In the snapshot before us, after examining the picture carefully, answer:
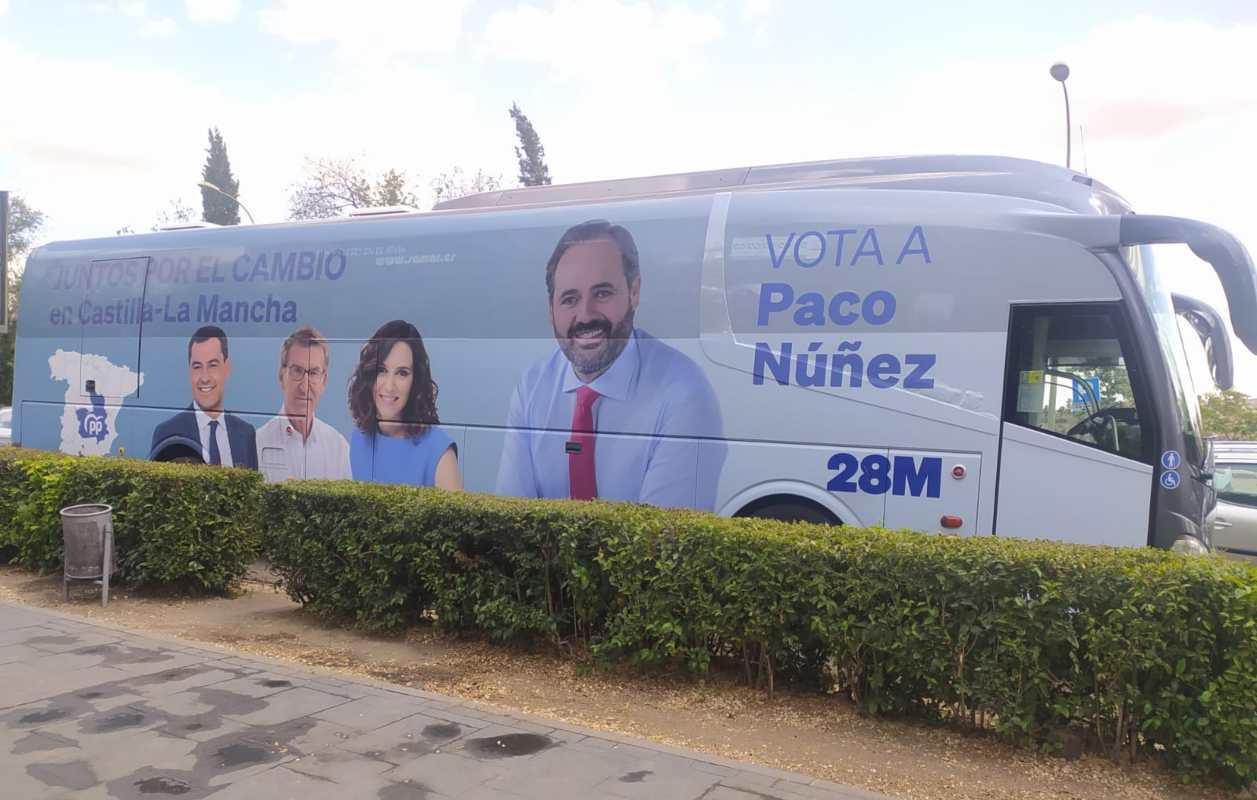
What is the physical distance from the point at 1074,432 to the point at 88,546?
8191 millimetres

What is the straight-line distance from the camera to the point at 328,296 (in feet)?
34.4

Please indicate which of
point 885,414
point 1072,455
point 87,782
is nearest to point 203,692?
point 87,782

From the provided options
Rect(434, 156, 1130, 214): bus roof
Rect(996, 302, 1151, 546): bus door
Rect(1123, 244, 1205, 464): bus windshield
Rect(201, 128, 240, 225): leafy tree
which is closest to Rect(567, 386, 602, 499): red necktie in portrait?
Rect(434, 156, 1130, 214): bus roof

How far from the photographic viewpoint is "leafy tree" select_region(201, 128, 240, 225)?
6069 cm

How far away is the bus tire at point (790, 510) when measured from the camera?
7441 mm

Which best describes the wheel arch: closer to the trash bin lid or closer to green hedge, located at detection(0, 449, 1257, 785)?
green hedge, located at detection(0, 449, 1257, 785)

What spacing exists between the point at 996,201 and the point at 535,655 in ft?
16.1

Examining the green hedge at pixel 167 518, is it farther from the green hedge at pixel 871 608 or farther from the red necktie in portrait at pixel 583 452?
the red necktie in portrait at pixel 583 452

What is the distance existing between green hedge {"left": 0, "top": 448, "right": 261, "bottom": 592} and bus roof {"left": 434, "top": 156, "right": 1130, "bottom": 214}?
158 inches

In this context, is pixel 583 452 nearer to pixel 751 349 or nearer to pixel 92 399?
pixel 751 349

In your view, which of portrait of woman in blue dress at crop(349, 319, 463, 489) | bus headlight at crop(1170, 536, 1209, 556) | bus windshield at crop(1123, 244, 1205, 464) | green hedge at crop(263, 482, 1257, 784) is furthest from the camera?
portrait of woman in blue dress at crop(349, 319, 463, 489)

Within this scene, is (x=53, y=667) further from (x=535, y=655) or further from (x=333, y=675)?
(x=535, y=655)

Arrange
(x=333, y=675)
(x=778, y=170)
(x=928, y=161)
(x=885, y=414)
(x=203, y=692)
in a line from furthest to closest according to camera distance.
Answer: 1. (x=778, y=170)
2. (x=928, y=161)
3. (x=885, y=414)
4. (x=333, y=675)
5. (x=203, y=692)

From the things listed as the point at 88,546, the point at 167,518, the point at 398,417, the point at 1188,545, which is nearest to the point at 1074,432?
the point at 1188,545
